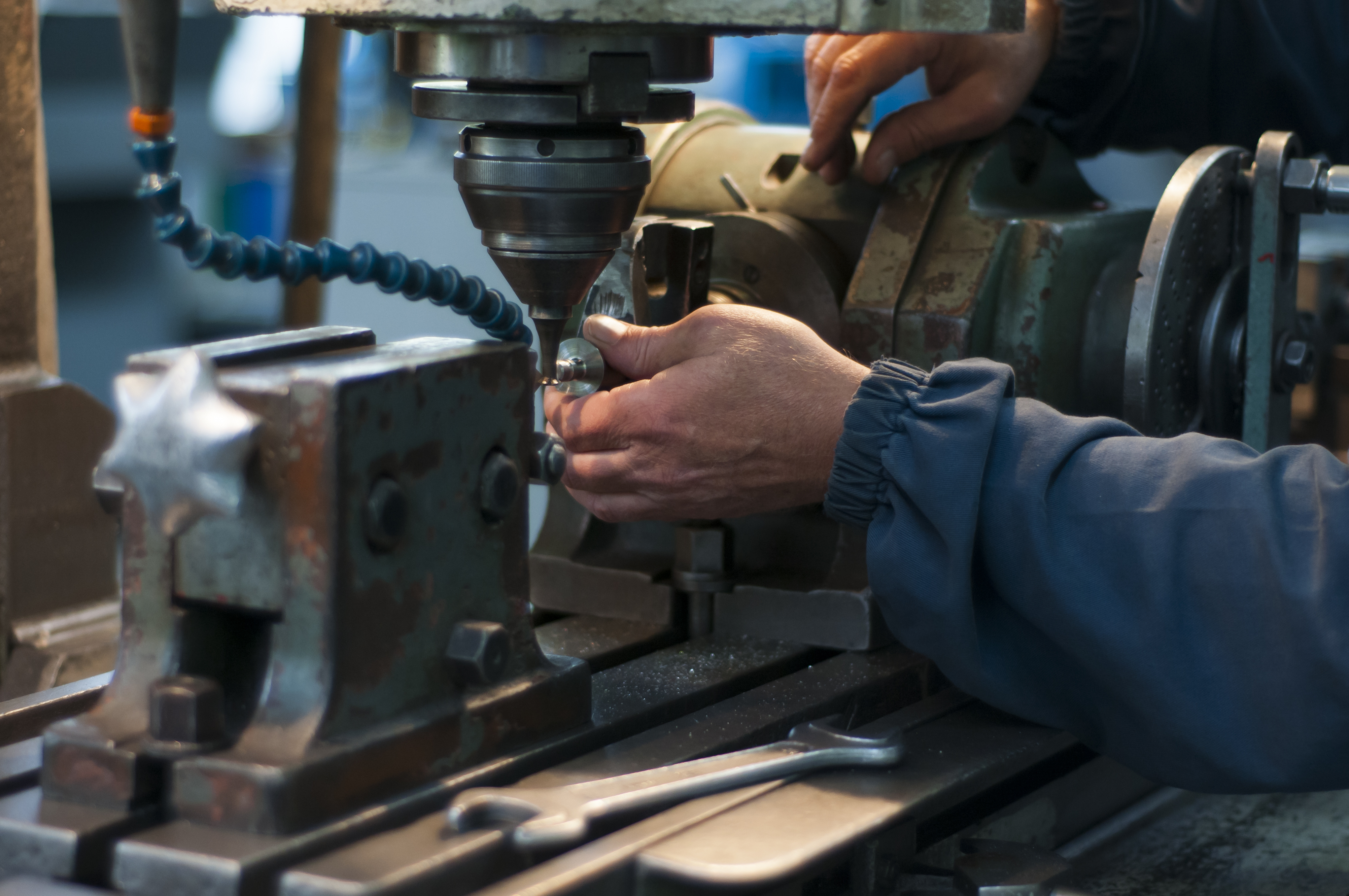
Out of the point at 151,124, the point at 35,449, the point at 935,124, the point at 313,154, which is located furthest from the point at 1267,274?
the point at 313,154

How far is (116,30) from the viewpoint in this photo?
477cm

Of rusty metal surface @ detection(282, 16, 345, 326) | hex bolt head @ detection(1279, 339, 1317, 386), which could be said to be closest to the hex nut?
hex bolt head @ detection(1279, 339, 1317, 386)

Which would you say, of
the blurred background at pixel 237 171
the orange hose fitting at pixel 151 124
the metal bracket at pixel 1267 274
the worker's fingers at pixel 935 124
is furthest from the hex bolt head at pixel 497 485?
the blurred background at pixel 237 171

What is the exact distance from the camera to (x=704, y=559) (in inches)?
49.0

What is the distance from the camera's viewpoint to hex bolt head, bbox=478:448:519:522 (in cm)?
90

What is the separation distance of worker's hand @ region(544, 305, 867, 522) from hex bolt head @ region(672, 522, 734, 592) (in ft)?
0.35

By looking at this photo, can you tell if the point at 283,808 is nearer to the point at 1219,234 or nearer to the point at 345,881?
the point at 345,881

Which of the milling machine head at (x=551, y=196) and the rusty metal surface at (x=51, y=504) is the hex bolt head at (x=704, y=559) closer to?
the milling machine head at (x=551, y=196)

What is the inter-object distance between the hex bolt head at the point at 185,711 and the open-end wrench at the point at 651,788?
0.46 feet

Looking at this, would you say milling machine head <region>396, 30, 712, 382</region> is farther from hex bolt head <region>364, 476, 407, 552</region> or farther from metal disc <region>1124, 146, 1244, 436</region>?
metal disc <region>1124, 146, 1244, 436</region>

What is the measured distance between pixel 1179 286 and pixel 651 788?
2.25 ft

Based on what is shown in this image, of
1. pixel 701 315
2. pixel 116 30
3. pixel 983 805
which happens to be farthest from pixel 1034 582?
pixel 116 30

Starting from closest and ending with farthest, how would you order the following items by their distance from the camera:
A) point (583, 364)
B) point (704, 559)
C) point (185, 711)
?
point (185, 711) → point (583, 364) → point (704, 559)

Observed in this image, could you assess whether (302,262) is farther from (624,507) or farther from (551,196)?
(624,507)
